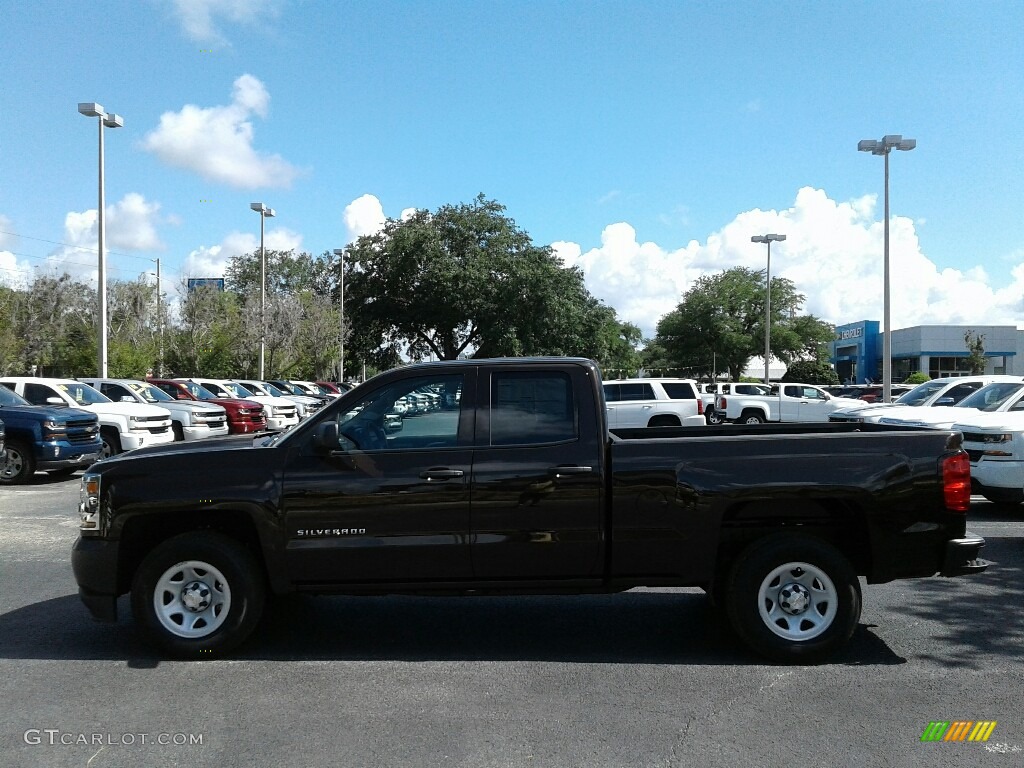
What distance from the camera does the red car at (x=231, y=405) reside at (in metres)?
20.2

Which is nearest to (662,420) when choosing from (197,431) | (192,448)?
(197,431)

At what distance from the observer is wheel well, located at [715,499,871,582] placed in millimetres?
5336

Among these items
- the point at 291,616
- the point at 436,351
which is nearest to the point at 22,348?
the point at 436,351

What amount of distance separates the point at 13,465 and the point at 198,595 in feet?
36.0

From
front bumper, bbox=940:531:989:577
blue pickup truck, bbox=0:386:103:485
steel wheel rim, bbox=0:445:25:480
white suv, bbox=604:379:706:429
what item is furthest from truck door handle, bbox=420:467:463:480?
white suv, bbox=604:379:706:429

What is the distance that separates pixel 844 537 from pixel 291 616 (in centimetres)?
393

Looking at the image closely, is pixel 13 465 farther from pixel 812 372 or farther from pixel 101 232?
pixel 812 372

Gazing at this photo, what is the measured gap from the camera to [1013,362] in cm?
7362

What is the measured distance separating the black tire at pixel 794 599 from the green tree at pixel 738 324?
5245 cm

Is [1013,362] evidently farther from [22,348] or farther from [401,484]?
[401,484]

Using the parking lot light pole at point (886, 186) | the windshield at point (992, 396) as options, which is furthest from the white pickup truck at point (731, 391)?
the windshield at point (992, 396)

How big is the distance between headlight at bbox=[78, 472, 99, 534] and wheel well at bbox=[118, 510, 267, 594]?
0.21 meters

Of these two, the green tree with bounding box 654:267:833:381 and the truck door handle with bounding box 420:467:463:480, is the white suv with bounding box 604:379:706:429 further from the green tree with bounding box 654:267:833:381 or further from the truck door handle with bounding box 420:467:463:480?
the green tree with bounding box 654:267:833:381

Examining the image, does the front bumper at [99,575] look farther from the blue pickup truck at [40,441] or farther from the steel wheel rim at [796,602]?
the blue pickup truck at [40,441]
